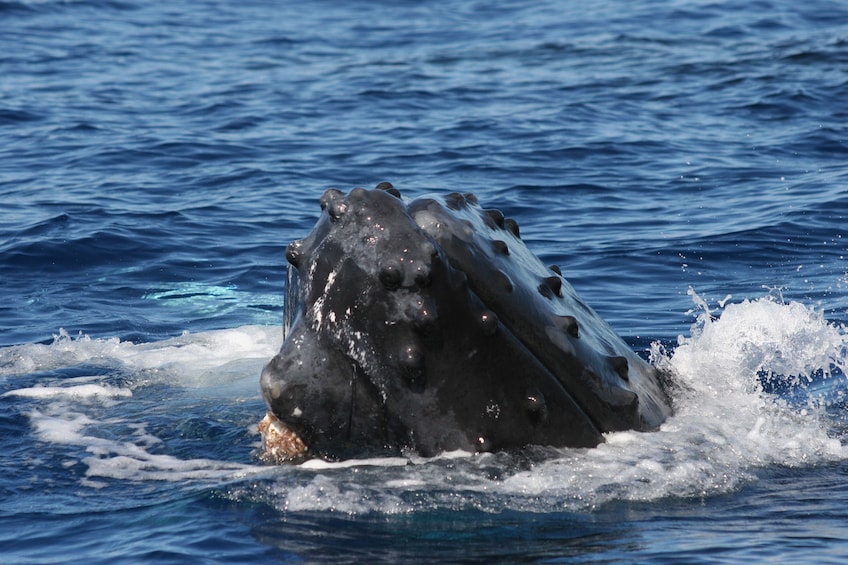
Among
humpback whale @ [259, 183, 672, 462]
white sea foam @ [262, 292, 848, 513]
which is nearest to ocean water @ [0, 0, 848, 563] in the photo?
white sea foam @ [262, 292, 848, 513]

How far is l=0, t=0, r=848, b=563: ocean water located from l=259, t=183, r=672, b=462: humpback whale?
21 cm

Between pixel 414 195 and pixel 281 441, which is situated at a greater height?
pixel 281 441

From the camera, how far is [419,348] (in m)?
6.00

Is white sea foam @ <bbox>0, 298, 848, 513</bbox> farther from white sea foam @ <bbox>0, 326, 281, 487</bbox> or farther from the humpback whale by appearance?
the humpback whale

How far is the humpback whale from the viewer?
6008 millimetres

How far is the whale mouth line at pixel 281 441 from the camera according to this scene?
6.41 m

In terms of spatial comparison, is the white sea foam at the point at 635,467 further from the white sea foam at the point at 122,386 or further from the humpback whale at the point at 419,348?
the white sea foam at the point at 122,386

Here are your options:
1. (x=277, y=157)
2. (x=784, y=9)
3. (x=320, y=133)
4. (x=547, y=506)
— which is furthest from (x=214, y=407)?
(x=784, y=9)

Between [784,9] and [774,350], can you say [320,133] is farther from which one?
[784,9]

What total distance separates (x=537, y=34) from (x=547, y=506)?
24.5 meters

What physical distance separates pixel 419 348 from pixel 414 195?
1025cm

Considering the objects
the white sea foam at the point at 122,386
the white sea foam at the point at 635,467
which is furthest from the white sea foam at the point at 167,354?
the white sea foam at the point at 635,467

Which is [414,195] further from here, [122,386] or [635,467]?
[635,467]

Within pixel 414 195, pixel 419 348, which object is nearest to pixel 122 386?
pixel 419 348
